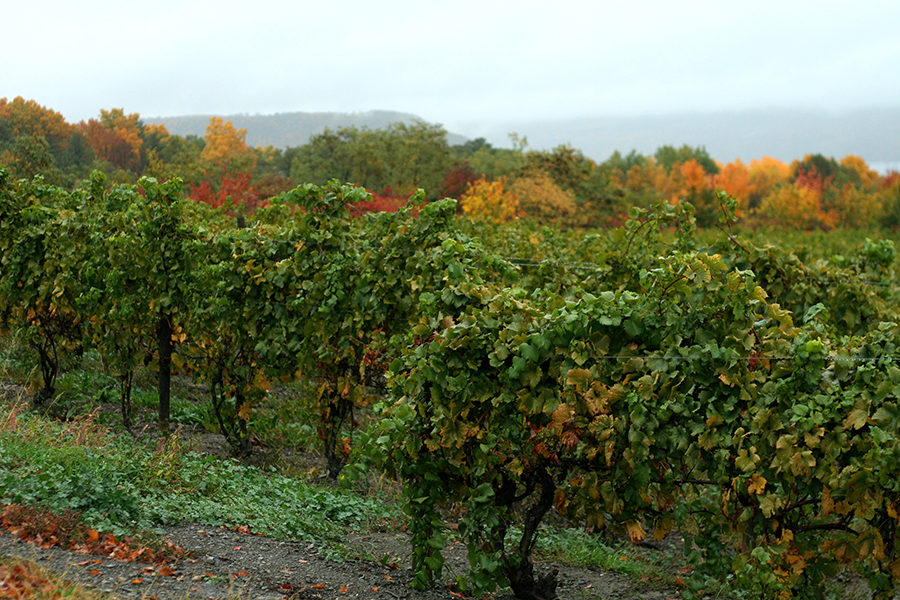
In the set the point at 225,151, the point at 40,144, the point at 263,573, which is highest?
the point at 225,151

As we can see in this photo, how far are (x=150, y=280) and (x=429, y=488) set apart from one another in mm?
4074

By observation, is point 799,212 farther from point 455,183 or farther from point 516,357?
point 516,357

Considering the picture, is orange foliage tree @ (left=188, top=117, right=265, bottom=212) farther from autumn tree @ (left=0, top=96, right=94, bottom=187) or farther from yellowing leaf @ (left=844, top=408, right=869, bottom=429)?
yellowing leaf @ (left=844, top=408, right=869, bottom=429)

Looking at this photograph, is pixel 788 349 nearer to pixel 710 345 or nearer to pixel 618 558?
pixel 710 345

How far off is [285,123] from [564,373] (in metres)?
28.3

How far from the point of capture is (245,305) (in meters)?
6.61

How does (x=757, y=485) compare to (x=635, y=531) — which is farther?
(x=635, y=531)

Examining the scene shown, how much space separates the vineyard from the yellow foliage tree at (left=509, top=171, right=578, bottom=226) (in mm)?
26423

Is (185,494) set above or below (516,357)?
below

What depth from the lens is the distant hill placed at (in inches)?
731

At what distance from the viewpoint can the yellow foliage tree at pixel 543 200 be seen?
3356cm

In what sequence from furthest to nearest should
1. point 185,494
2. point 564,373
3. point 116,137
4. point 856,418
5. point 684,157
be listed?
point 684,157, point 116,137, point 185,494, point 564,373, point 856,418

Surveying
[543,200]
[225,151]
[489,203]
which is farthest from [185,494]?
[543,200]

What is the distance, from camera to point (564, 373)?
147 inches
